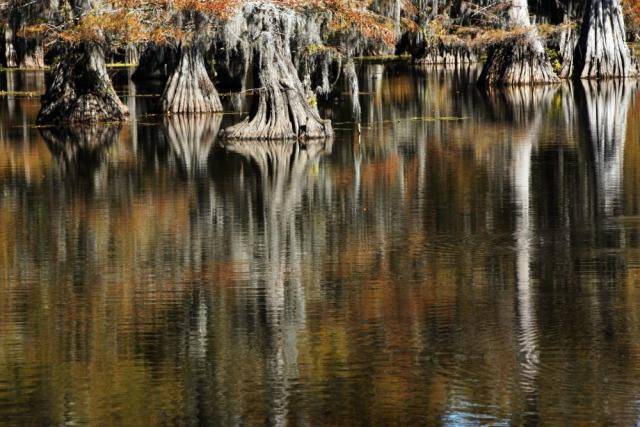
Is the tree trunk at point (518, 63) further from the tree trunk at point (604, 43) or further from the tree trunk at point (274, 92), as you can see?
the tree trunk at point (274, 92)

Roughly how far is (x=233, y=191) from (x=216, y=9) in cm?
715

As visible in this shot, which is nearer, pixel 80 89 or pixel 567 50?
pixel 80 89

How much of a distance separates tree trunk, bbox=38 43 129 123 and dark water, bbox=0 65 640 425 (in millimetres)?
6560

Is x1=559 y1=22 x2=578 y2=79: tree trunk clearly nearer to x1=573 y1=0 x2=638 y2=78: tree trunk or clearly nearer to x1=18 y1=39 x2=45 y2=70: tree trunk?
x1=573 y1=0 x2=638 y2=78: tree trunk

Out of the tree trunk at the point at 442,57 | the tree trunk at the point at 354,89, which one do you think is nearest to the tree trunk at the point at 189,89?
the tree trunk at the point at 354,89

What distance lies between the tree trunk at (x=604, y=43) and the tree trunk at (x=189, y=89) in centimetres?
1591

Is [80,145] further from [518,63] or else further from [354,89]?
[518,63]

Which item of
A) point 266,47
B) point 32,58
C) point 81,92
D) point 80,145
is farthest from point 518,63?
point 32,58

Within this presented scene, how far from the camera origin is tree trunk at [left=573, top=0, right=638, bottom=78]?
4372cm

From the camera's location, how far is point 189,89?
3155 cm

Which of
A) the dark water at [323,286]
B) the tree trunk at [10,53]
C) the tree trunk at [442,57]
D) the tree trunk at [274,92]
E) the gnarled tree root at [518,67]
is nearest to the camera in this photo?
the dark water at [323,286]

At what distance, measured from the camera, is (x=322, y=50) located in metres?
30.1

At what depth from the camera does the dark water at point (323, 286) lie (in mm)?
7934

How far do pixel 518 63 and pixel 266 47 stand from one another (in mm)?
20534
